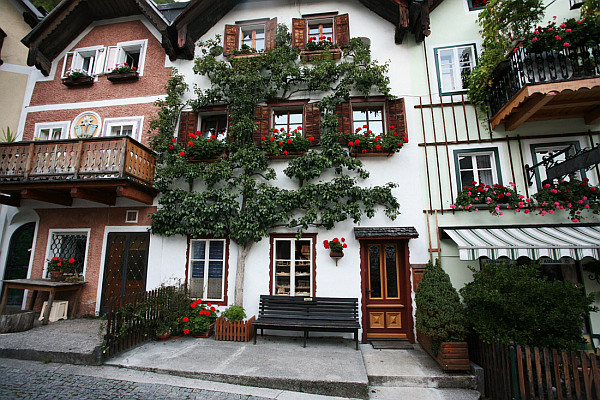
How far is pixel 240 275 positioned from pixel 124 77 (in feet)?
25.9

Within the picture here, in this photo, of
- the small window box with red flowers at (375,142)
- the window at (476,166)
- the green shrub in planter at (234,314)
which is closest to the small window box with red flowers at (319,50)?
the small window box with red flowers at (375,142)

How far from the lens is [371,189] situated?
850cm

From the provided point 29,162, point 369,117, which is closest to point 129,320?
point 29,162

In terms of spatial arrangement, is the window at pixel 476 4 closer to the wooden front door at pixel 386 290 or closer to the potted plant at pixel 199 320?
the wooden front door at pixel 386 290

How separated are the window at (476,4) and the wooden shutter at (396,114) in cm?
392

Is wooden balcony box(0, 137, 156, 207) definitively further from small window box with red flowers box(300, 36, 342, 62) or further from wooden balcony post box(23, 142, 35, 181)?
small window box with red flowers box(300, 36, 342, 62)

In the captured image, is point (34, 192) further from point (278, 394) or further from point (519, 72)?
point (519, 72)

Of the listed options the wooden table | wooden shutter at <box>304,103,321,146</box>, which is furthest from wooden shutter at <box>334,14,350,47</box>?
the wooden table

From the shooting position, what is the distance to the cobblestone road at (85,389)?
188 inches

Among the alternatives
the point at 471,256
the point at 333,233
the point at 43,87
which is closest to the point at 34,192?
the point at 43,87

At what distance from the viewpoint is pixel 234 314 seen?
776 centimetres

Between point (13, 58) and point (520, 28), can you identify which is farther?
point (13, 58)

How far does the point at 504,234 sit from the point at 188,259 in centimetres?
854

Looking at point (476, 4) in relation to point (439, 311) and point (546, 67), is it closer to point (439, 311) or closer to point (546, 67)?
point (546, 67)
